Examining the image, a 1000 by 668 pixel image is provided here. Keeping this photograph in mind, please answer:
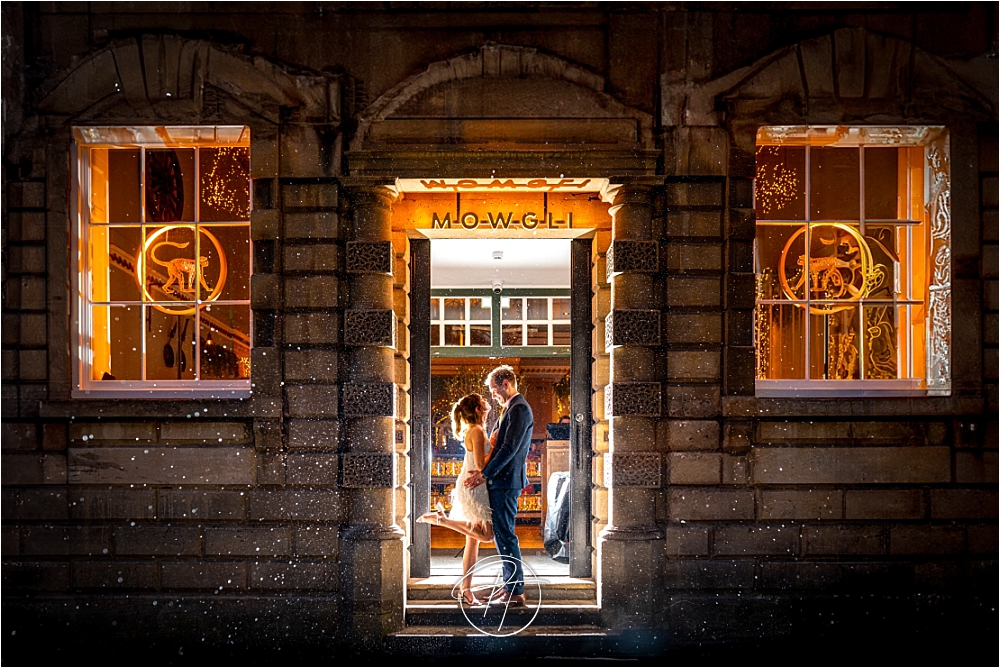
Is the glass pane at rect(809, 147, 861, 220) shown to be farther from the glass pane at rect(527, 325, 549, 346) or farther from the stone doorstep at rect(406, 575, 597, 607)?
the stone doorstep at rect(406, 575, 597, 607)

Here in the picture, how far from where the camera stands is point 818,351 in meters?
7.62

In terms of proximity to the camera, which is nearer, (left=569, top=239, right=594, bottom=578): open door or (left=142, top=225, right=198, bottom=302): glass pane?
(left=142, top=225, right=198, bottom=302): glass pane

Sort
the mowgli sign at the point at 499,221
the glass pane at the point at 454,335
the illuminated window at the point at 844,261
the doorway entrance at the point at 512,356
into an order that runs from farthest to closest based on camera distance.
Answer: the glass pane at the point at 454,335
the doorway entrance at the point at 512,356
the mowgli sign at the point at 499,221
the illuminated window at the point at 844,261

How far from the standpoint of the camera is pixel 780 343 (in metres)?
7.61

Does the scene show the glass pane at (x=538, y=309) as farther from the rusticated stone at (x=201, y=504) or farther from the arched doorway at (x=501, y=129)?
the rusticated stone at (x=201, y=504)

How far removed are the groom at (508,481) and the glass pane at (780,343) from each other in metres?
2.01

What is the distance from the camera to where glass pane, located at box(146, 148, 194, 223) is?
773 centimetres

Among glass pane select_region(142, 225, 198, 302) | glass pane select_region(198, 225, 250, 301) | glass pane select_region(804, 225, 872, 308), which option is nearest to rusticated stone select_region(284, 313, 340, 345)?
glass pane select_region(198, 225, 250, 301)

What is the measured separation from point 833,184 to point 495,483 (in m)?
3.76

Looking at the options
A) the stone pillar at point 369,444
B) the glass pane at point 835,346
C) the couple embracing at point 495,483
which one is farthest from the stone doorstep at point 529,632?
the glass pane at point 835,346

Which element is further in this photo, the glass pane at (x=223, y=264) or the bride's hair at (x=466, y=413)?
the glass pane at (x=223, y=264)

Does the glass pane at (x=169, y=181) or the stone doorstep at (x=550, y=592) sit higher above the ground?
the glass pane at (x=169, y=181)

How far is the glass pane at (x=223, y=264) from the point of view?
7.70m

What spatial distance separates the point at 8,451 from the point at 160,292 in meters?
1.70
